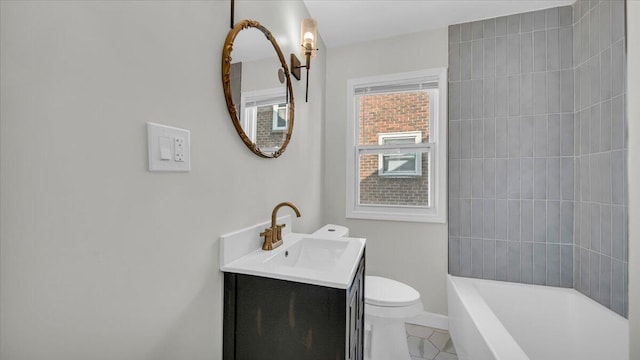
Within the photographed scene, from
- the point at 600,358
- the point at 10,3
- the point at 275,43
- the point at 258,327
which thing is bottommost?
the point at 600,358

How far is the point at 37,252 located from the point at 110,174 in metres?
0.20

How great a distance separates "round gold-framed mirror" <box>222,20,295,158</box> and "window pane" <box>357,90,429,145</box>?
1027 millimetres

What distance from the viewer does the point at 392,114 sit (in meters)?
2.42

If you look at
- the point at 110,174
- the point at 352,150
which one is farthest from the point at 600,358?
the point at 110,174

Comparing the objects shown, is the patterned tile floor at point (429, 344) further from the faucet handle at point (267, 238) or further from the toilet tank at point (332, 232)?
the faucet handle at point (267, 238)

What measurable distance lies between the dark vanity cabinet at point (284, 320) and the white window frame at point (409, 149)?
1493 millimetres

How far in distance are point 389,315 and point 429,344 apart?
69 cm

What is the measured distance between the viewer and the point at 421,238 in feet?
7.39

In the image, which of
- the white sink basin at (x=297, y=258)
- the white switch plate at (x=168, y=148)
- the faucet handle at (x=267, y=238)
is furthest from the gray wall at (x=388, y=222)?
the white switch plate at (x=168, y=148)

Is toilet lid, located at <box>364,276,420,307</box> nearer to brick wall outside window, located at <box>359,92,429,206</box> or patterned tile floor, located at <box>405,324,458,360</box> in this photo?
patterned tile floor, located at <box>405,324,458,360</box>

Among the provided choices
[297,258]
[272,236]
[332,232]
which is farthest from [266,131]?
[332,232]

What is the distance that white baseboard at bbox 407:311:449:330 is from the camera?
2.15 m

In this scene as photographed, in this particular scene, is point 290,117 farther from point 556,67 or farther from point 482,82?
point 556,67

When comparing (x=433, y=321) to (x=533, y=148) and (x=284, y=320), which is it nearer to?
(x=533, y=148)
